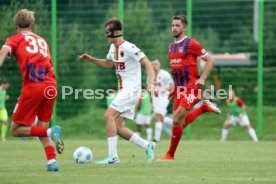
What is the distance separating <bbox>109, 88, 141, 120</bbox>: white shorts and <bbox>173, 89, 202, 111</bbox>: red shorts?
93cm

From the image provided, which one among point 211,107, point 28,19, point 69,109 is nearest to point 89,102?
point 69,109

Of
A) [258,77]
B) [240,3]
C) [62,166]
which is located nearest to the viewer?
[62,166]

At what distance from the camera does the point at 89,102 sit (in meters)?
22.5

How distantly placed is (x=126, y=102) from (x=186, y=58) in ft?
4.83

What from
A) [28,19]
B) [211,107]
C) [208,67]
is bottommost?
[211,107]

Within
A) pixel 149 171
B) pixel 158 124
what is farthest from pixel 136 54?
pixel 158 124

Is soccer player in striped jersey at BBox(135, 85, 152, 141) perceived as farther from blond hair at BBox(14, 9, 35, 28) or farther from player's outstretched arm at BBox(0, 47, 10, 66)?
player's outstretched arm at BBox(0, 47, 10, 66)

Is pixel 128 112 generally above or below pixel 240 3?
below

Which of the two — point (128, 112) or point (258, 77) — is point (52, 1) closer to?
point (258, 77)

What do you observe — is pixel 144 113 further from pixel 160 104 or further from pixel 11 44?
pixel 11 44

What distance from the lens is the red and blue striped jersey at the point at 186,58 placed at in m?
11.6

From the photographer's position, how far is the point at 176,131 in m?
11.7

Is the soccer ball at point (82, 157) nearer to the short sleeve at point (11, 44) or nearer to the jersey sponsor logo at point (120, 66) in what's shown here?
the jersey sponsor logo at point (120, 66)

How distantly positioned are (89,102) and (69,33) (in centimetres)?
228
